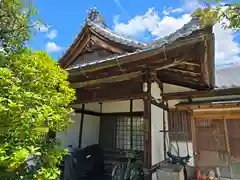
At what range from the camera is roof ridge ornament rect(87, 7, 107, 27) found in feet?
19.8

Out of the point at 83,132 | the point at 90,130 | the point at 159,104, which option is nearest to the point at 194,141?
the point at 159,104

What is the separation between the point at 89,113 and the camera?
656cm

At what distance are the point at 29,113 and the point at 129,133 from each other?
5.01m

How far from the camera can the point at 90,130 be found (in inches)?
260

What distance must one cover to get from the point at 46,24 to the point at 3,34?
1.77ft

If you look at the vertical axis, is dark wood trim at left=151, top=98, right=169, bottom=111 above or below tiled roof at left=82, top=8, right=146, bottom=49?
below

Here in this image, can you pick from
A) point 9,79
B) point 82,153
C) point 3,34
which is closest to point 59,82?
point 9,79

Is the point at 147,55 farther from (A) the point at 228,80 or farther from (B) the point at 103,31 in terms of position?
(A) the point at 228,80

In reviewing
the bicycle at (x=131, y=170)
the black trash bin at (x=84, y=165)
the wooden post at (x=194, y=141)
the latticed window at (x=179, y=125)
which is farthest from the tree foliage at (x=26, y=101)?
the wooden post at (x=194, y=141)

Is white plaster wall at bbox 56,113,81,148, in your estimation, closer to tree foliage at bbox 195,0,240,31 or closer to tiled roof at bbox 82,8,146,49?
tiled roof at bbox 82,8,146,49

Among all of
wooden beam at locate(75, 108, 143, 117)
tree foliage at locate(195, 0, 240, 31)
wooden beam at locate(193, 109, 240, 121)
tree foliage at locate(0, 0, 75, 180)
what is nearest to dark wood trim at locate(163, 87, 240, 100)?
wooden beam at locate(193, 109, 240, 121)

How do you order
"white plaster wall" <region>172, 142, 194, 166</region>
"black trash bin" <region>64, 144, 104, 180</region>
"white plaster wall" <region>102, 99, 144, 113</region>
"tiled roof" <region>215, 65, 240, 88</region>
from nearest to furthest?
"black trash bin" <region>64, 144, 104, 180</region> → "white plaster wall" <region>172, 142, 194, 166</region> → "tiled roof" <region>215, 65, 240, 88</region> → "white plaster wall" <region>102, 99, 144, 113</region>

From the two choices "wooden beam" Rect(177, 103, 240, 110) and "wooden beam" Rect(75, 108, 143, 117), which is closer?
"wooden beam" Rect(177, 103, 240, 110)

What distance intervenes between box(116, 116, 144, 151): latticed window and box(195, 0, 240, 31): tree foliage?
16.9ft
